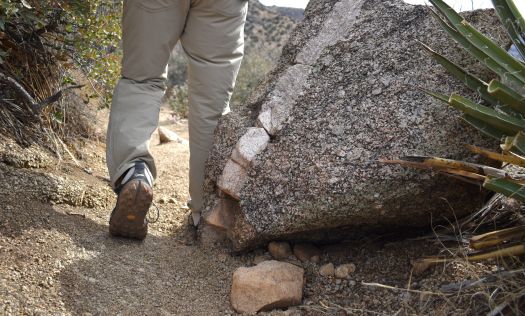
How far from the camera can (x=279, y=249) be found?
288cm

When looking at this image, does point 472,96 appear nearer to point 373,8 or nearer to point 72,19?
point 373,8

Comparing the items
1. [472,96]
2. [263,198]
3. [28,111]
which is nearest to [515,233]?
[472,96]

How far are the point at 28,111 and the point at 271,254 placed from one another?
155 centimetres

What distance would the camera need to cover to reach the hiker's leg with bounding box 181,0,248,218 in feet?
10.4

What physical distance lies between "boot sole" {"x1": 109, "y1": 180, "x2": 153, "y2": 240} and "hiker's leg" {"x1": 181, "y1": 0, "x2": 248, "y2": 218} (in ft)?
1.40

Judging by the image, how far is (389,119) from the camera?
2699mm

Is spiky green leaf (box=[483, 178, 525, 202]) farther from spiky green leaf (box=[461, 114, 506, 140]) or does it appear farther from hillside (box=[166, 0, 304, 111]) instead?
hillside (box=[166, 0, 304, 111])

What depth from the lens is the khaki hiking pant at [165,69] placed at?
9.96ft

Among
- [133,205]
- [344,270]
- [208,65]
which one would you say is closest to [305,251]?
[344,270]

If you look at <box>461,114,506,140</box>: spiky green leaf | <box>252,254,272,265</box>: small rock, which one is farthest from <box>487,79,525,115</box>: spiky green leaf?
<box>252,254,272,265</box>: small rock

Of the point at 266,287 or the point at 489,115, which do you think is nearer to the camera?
the point at 489,115

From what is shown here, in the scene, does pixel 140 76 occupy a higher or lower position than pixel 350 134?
lower

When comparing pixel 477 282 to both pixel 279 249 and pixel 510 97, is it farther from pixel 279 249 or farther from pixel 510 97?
pixel 279 249

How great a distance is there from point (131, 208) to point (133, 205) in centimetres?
2
